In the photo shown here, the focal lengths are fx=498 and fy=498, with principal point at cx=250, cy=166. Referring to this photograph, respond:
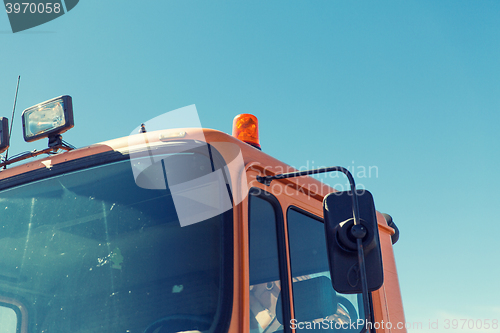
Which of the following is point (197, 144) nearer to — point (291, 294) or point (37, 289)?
point (291, 294)

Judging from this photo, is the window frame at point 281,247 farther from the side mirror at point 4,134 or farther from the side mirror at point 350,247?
the side mirror at point 4,134

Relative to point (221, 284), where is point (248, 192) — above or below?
above

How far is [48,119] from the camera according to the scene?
2.60 m

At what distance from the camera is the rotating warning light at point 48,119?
253 centimetres

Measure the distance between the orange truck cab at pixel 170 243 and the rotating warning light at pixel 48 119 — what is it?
0.05ft

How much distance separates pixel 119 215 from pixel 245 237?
555mm

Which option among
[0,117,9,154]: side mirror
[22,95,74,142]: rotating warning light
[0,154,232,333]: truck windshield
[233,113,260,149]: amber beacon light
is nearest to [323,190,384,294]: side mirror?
[0,154,232,333]: truck windshield

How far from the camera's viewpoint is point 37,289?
2.17 meters

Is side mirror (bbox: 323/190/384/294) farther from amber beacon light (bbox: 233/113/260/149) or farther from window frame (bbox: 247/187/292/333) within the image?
amber beacon light (bbox: 233/113/260/149)

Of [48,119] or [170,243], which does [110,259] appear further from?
[48,119]

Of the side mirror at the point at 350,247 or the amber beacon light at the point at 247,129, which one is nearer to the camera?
the side mirror at the point at 350,247

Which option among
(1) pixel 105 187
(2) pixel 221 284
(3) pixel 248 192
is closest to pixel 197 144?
(3) pixel 248 192

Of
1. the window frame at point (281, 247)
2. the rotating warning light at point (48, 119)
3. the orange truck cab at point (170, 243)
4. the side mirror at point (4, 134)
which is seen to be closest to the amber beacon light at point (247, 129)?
the orange truck cab at point (170, 243)

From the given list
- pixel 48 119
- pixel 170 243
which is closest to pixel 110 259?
pixel 170 243
